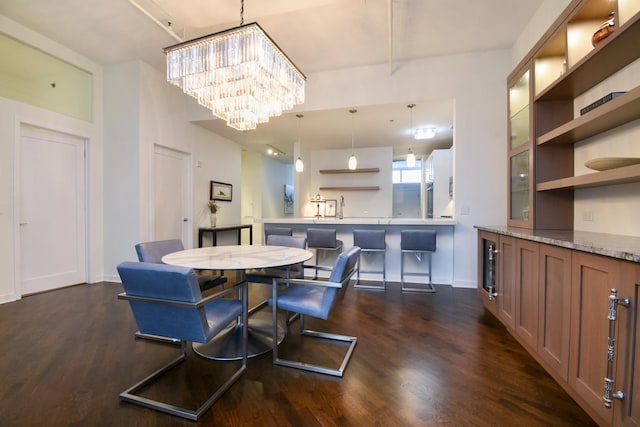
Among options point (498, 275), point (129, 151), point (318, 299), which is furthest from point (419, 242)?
point (129, 151)

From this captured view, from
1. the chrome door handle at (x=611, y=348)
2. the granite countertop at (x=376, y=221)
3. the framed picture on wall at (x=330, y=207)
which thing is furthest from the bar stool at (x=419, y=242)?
the framed picture on wall at (x=330, y=207)

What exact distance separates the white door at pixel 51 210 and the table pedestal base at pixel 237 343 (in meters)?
2.95

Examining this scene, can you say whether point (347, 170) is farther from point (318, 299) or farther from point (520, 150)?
point (318, 299)

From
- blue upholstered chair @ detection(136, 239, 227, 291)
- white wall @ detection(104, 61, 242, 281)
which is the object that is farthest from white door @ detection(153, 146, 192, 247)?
blue upholstered chair @ detection(136, 239, 227, 291)

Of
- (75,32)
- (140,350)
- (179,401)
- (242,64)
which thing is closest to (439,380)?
(179,401)

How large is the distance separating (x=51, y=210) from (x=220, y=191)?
2.70 metres

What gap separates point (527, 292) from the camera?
6.58 ft

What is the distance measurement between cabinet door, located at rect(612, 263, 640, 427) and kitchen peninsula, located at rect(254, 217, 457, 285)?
2.71 m

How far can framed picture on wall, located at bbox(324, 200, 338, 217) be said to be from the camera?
697 cm

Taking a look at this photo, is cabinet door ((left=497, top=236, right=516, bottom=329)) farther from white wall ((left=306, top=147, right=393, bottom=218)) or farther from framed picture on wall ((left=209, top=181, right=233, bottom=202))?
framed picture on wall ((left=209, top=181, right=233, bottom=202))

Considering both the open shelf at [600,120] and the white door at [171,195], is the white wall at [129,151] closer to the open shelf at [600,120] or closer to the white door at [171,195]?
the white door at [171,195]

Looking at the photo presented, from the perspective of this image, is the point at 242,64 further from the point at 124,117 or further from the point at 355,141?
the point at 355,141

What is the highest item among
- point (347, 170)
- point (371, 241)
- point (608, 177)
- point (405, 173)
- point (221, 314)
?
point (405, 173)

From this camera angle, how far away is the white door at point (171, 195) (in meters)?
4.50
